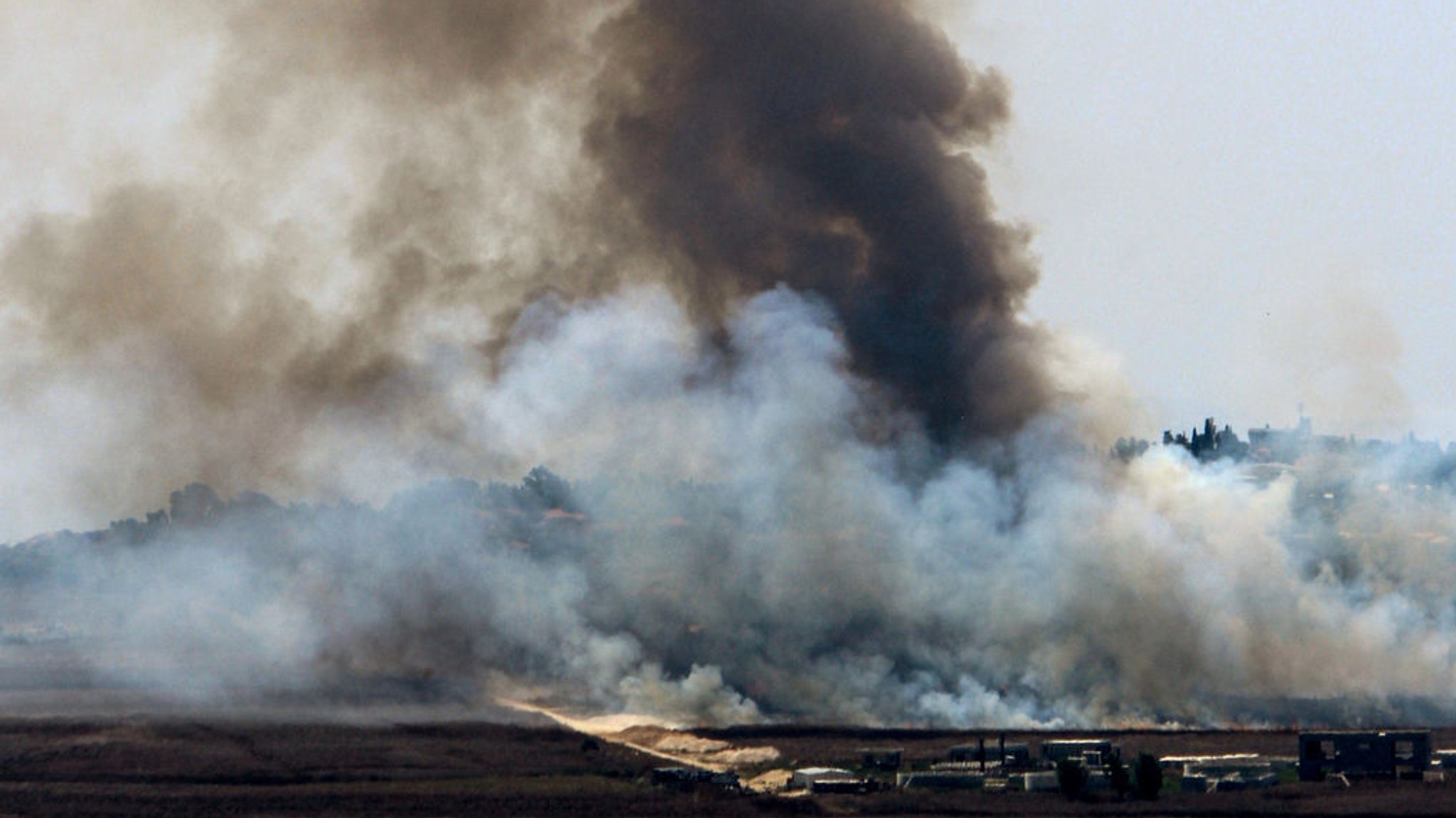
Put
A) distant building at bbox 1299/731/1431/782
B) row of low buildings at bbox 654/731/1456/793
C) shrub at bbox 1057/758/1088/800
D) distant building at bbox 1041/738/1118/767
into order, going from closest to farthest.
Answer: shrub at bbox 1057/758/1088/800 → row of low buildings at bbox 654/731/1456/793 → distant building at bbox 1299/731/1431/782 → distant building at bbox 1041/738/1118/767

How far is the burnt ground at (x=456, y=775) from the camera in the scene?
113500mm

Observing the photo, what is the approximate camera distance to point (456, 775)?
121688mm

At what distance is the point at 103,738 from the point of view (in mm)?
125625

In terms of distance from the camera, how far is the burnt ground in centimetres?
11350

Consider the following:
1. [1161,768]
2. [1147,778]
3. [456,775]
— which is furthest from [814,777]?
[456,775]

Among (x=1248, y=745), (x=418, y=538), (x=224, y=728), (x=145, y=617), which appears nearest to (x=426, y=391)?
(x=418, y=538)

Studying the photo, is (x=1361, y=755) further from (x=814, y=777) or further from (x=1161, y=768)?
(x=814, y=777)

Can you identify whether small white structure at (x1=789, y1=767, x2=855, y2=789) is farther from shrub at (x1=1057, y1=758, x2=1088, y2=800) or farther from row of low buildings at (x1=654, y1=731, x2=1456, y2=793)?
shrub at (x1=1057, y1=758, x2=1088, y2=800)

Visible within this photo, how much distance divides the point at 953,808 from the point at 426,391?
51.9 metres

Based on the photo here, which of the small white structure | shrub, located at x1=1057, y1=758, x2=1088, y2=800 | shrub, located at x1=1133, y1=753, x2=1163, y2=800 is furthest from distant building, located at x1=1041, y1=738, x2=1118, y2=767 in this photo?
the small white structure

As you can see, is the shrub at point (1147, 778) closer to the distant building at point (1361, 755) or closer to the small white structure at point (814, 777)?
the distant building at point (1361, 755)

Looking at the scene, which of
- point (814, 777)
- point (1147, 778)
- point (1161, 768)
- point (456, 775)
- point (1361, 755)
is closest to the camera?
point (1147, 778)

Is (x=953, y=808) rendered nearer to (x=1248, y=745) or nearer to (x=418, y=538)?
(x=1248, y=745)

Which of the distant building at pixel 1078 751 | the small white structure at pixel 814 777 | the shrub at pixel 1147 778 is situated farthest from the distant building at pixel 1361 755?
the small white structure at pixel 814 777
